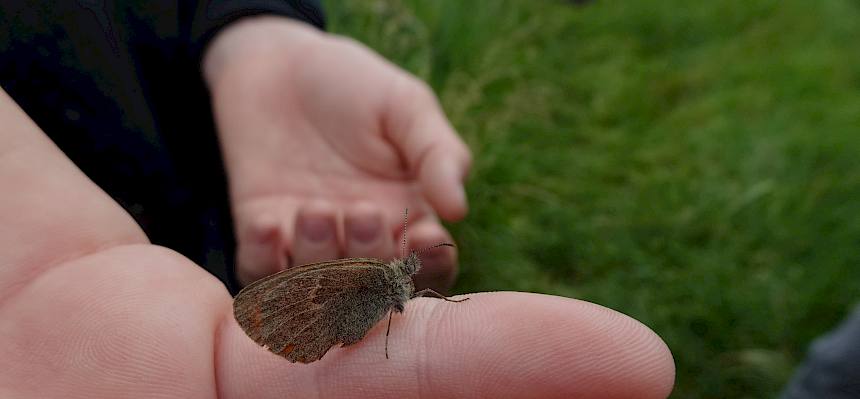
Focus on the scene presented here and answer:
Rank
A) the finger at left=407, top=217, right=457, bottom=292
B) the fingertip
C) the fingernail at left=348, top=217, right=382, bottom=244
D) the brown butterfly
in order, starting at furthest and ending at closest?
the fingertip → the fingernail at left=348, top=217, right=382, bottom=244 → the finger at left=407, top=217, right=457, bottom=292 → the brown butterfly

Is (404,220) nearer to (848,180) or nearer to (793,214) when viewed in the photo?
(793,214)

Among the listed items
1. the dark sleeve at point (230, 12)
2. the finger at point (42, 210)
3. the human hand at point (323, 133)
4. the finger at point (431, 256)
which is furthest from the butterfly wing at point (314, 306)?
the dark sleeve at point (230, 12)

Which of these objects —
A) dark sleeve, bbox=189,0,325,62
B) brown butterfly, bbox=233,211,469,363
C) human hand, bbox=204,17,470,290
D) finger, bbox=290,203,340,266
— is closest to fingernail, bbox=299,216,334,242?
finger, bbox=290,203,340,266

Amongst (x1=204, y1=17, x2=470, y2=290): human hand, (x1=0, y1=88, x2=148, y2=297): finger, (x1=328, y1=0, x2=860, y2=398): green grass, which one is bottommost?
(x1=328, y1=0, x2=860, y2=398): green grass

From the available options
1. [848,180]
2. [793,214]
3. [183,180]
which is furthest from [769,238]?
[183,180]

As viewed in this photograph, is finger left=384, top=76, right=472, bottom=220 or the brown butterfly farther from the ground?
the brown butterfly

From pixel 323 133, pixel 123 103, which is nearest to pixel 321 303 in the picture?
pixel 123 103

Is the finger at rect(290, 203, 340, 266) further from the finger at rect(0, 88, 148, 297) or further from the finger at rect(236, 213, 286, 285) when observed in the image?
the finger at rect(0, 88, 148, 297)
